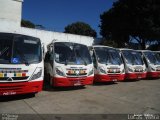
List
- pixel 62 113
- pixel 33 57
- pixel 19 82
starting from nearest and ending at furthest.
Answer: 1. pixel 62 113
2. pixel 19 82
3. pixel 33 57

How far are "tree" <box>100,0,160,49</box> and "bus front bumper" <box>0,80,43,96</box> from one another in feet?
78.7

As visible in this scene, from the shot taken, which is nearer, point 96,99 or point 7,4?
point 96,99

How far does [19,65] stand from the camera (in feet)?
23.1

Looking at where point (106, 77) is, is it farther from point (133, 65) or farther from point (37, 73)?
point (37, 73)

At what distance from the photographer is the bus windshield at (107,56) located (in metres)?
11.4

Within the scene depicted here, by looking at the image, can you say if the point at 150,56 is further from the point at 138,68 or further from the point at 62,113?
the point at 62,113

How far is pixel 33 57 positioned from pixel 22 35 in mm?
922

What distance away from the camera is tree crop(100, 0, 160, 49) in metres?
28.9

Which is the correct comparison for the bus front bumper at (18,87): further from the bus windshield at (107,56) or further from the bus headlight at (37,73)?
the bus windshield at (107,56)

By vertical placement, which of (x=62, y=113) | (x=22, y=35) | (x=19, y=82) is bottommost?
(x=62, y=113)

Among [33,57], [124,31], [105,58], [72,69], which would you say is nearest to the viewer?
[33,57]

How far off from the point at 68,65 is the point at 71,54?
0.69m

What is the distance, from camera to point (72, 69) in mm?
9188

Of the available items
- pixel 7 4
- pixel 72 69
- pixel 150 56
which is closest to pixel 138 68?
pixel 150 56
